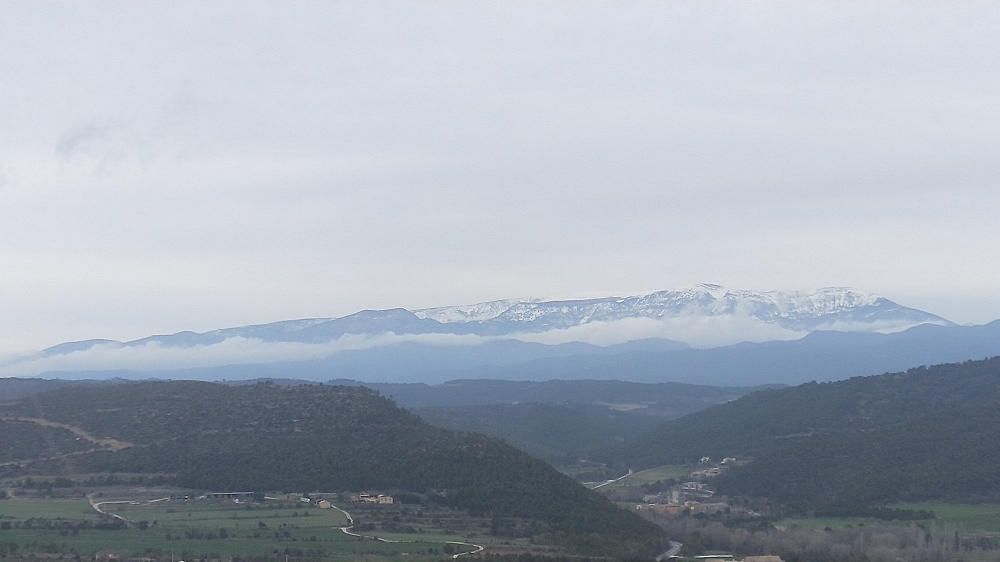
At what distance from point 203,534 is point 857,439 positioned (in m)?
66.4

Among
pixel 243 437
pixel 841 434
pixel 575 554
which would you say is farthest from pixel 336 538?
pixel 841 434

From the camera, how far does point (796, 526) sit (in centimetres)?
9394

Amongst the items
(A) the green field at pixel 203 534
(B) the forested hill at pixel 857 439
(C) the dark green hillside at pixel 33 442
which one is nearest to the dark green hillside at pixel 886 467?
(B) the forested hill at pixel 857 439

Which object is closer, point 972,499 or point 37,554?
point 37,554

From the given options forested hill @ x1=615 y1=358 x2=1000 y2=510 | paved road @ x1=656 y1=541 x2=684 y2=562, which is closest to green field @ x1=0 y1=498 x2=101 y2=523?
paved road @ x1=656 y1=541 x2=684 y2=562

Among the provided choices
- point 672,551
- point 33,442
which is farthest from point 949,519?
point 33,442

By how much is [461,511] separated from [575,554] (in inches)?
531

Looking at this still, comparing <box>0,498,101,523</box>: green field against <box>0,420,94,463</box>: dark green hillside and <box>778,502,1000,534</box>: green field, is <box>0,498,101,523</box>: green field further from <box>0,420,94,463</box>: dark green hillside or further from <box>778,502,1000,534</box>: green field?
<box>778,502,1000,534</box>: green field

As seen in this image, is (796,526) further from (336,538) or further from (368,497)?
(336,538)

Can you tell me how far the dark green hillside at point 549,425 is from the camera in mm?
157000

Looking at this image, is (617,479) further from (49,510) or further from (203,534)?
Result: (203,534)

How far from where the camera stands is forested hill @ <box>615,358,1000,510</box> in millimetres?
108625

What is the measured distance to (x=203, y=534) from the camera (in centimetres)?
7519

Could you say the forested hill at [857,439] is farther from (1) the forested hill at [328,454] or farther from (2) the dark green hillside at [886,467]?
(1) the forested hill at [328,454]
